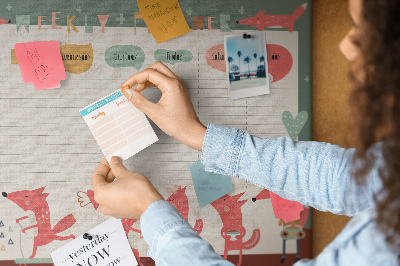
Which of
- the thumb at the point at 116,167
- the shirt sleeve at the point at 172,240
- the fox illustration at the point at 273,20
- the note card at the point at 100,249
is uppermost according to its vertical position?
the fox illustration at the point at 273,20

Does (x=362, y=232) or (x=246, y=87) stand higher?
(x=246, y=87)

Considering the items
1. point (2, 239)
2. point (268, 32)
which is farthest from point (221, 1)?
point (2, 239)

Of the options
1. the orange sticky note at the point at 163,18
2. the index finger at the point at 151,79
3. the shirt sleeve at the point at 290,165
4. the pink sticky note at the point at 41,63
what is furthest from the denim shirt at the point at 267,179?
the pink sticky note at the point at 41,63

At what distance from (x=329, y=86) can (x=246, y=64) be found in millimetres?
206

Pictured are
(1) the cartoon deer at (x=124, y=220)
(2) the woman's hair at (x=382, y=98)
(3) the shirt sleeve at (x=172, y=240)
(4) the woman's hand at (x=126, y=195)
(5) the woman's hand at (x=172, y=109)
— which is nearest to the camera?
(2) the woman's hair at (x=382, y=98)

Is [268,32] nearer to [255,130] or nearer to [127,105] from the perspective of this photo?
[255,130]

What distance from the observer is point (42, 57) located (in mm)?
783

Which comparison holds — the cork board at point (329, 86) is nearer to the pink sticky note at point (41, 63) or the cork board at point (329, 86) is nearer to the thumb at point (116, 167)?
the thumb at point (116, 167)

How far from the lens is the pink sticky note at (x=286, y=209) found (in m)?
0.85

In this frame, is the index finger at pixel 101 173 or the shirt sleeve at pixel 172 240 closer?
the shirt sleeve at pixel 172 240

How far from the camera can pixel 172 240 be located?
52 cm

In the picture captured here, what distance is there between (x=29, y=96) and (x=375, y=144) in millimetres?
730

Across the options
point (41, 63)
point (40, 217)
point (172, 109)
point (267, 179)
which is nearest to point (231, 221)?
point (267, 179)

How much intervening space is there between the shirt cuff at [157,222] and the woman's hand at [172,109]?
0.18m
